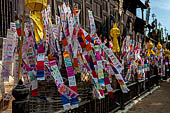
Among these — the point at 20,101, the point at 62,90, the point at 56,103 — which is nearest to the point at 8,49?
the point at 20,101

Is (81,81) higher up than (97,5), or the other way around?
(97,5)

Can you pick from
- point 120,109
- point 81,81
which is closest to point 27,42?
point 81,81

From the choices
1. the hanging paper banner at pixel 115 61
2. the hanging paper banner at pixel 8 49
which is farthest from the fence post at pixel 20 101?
the hanging paper banner at pixel 115 61

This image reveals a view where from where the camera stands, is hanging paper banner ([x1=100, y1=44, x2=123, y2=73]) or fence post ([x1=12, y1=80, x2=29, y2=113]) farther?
hanging paper banner ([x1=100, y1=44, x2=123, y2=73])

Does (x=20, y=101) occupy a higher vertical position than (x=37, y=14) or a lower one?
lower

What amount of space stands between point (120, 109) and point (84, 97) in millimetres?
1979

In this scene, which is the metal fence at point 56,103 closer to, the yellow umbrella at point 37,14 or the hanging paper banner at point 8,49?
the hanging paper banner at point 8,49

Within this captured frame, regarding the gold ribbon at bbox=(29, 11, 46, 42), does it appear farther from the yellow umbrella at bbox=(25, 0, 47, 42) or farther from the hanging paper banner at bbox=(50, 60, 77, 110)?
the hanging paper banner at bbox=(50, 60, 77, 110)

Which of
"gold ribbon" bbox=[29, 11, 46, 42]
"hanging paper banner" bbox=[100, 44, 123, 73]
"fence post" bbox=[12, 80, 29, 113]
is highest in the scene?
"gold ribbon" bbox=[29, 11, 46, 42]

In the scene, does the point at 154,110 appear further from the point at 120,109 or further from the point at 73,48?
the point at 73,48

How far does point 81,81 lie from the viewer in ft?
13.9

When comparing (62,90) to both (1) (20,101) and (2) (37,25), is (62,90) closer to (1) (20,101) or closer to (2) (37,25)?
(1) (20,101)

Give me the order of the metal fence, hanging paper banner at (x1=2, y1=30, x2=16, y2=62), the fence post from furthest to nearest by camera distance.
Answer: the metal fence, hanging paper banner at (x1=2, y1=30, x2=16, y2=62), the fence post

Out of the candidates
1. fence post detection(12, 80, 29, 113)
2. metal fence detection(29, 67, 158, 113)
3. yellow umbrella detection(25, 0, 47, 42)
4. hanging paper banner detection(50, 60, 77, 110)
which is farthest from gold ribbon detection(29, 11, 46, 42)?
metal fence detection(29, 67, 158, 113)
